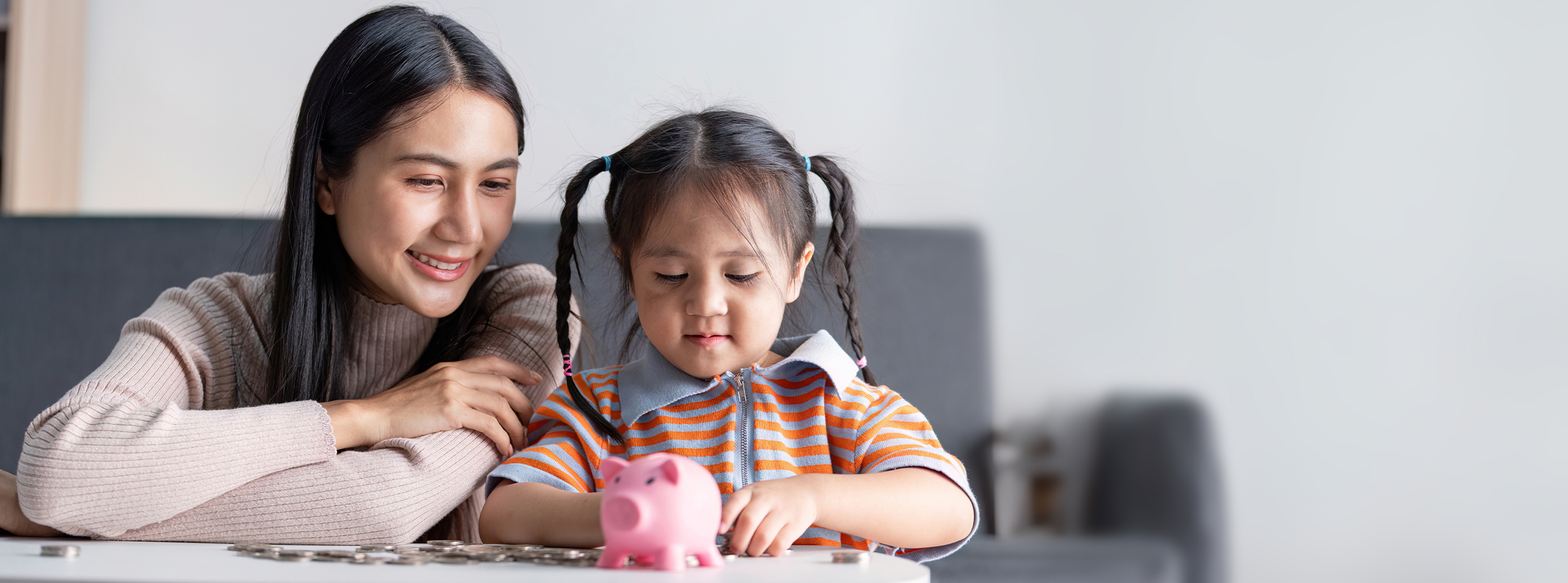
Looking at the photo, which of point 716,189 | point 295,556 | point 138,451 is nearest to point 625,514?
point 295,556

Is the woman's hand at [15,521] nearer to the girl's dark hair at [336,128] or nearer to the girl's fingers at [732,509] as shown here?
the girl's dark hair at [336,128]

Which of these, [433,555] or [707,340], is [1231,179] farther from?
[433,555]

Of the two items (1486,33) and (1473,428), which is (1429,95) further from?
(1473,428)

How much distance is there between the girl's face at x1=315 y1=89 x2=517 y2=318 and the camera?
0.97 m

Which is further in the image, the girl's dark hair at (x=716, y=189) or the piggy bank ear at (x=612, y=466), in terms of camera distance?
the girl's dark hair at (x=716, y=189)

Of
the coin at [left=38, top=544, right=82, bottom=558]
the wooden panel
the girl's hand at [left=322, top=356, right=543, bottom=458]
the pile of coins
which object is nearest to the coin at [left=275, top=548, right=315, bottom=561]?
the pile of coins

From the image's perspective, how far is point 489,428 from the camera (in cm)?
92

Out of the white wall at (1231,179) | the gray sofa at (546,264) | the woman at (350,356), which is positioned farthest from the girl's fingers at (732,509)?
the white wall at (1231,179)

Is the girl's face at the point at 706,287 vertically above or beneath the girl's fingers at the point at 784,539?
above

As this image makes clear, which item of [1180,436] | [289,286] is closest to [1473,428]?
[1180,436]

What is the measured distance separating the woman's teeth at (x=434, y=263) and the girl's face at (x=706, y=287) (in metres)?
0.26

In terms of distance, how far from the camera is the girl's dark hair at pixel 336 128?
3.24 feet

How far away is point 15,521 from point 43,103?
1383mm

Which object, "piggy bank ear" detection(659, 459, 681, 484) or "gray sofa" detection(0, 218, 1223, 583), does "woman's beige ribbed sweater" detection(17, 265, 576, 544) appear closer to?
"piggy bank ear" detection(659, 459, 681, 484)
